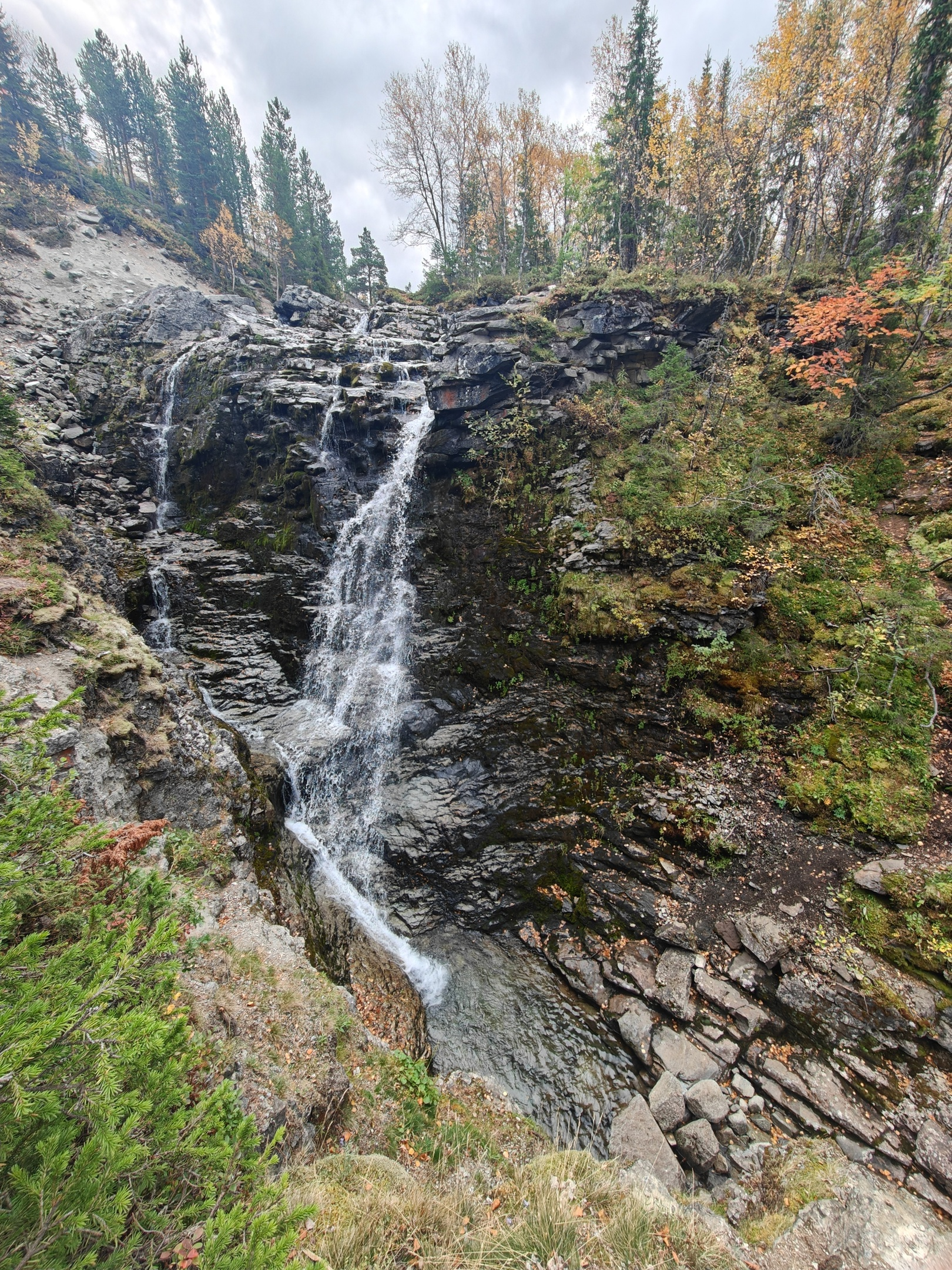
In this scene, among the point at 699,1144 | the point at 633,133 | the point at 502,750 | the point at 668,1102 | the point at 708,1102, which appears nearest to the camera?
the point at 699,1144

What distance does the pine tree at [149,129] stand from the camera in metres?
42.2

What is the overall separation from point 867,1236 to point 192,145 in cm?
6822

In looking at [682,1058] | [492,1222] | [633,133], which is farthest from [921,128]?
[492,1222]

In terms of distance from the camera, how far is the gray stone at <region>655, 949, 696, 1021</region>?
277 inches

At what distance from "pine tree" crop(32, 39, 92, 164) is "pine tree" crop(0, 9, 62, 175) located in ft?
8.40

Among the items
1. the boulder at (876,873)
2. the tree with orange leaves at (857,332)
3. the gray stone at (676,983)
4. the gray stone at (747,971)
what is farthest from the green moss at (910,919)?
the tree with orange leaves at (857,332)

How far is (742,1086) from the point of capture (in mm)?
6191

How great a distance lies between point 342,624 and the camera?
14508mm

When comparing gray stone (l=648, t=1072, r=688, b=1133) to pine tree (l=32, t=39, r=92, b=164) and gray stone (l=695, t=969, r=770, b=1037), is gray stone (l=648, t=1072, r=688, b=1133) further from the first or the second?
pine tree (l=32, t=39, r=92, b=164)

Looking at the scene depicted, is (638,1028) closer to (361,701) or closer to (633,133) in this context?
(361,701)

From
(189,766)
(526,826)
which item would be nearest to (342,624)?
(189,766)

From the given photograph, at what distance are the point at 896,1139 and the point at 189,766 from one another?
1118 centimetres

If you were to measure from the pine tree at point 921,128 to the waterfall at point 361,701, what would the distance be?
1521 cm

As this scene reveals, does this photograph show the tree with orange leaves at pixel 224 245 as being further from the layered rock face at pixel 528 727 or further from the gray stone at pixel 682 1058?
the gray stone at pixel 682 1058
